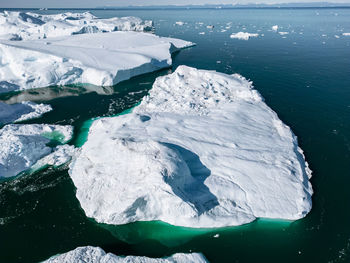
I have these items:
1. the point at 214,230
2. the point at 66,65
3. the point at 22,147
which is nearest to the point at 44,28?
the point at 66,65

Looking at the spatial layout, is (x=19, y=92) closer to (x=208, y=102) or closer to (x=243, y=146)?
(x=208, y=102)

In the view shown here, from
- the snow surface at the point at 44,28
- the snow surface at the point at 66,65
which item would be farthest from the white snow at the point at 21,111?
the snow surface at the point at 44,28

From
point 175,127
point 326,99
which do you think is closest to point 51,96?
point 175,127

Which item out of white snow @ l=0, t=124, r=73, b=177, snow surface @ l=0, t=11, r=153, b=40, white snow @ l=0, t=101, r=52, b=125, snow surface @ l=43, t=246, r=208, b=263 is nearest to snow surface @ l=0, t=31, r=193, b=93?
white snow @ l=0, t=101, r=52, b=125

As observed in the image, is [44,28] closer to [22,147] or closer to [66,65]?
[66,65]

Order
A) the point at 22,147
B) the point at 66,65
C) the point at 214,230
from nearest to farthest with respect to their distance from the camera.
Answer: the point at 214,230 < the point at 22,147 < the point at 66,65

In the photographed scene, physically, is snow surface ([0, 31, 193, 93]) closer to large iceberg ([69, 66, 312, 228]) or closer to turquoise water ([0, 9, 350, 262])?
turquoise water ([0, 9, 350, 262])
